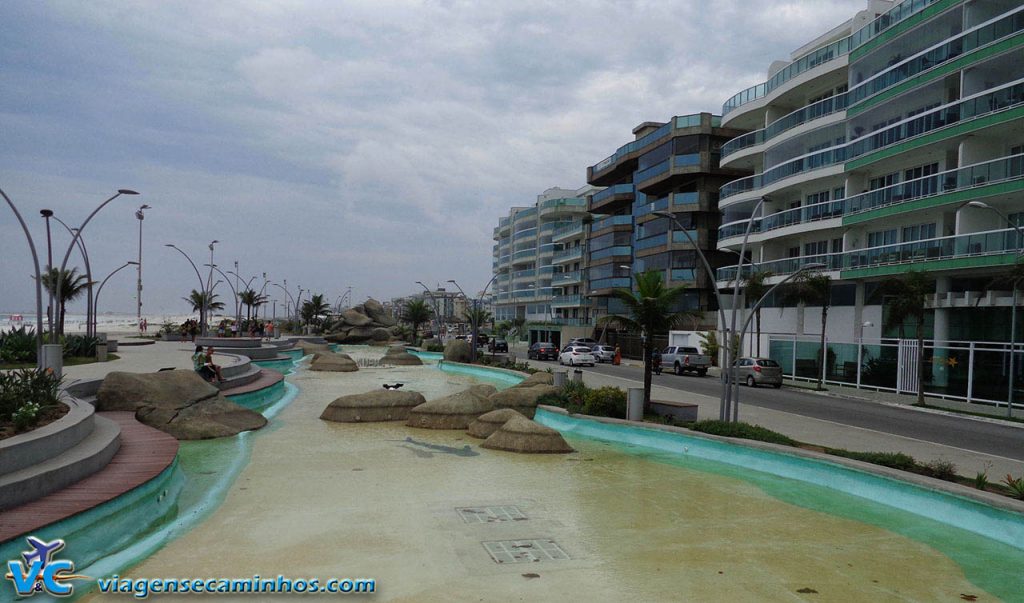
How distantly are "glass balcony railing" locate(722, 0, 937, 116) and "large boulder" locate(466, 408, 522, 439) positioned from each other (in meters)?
29.9

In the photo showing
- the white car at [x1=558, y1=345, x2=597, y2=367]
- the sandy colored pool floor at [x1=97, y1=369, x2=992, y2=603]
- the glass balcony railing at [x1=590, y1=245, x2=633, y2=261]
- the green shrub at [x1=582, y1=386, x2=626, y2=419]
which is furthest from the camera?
the glass balcony railing at [x1=590, y1=245, x2=633, y2=261]

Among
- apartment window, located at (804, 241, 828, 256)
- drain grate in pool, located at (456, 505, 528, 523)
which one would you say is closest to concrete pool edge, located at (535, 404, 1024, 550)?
drain grate in pool, located at (456, 505, 528, 523)

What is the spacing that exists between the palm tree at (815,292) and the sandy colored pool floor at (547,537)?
23.4 metres

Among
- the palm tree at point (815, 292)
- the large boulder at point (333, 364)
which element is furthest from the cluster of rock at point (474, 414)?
the large boulder at point (333, 364)

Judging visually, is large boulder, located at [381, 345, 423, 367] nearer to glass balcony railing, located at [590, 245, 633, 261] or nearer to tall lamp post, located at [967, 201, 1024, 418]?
glass balcony railing, located at [590, 245, 633, 261]

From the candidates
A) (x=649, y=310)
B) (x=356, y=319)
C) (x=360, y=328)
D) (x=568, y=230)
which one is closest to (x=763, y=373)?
(x=649, y=310)

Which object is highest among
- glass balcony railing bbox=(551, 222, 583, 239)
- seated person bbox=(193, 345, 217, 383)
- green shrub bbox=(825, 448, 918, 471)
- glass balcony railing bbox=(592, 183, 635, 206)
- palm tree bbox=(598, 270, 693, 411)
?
glass balcony railing bbox=(592, 183, 635, 206)

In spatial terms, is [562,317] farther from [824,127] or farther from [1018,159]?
[1018,159]

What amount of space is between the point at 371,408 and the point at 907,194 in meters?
28.1

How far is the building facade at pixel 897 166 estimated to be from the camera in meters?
28.5

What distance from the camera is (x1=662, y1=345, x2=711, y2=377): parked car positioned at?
4228 centimetres

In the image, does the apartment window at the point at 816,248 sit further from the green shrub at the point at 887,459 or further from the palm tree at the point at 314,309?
the palm tree at the point at 314,309

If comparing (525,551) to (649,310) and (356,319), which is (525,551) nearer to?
(649,310)

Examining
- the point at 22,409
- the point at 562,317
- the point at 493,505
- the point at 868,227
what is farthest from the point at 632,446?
the point at 562,317
